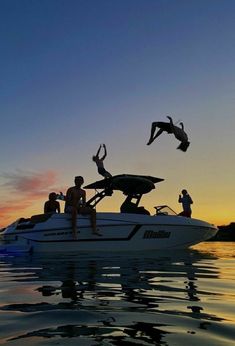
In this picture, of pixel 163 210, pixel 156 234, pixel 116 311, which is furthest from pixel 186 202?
pixel 116 311

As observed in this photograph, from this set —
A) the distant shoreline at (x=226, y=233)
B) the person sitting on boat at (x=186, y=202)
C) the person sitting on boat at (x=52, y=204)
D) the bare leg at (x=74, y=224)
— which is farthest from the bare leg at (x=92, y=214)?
the distant shoreline at (x=226, y=233)

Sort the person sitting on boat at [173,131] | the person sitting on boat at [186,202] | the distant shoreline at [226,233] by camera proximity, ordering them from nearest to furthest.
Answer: the person sitting on boat at [173,131]
the person sitting on boat at [186,202]
the distant shoreline at [226,233]

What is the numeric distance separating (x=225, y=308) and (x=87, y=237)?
986cm

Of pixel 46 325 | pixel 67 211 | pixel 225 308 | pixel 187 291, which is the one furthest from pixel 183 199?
pixel 46 325

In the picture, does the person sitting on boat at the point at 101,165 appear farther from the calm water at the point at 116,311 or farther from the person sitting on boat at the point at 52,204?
the calm water at the point at 116,311

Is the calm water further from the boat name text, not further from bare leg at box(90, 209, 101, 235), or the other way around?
the boat name text

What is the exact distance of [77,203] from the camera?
43.6 feet

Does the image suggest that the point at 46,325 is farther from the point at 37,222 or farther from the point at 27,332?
the point at 37,222

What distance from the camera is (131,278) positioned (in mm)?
6078

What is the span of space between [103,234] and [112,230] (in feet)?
0.99

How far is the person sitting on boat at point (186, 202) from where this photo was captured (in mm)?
15773

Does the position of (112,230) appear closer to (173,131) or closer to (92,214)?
(92,214)

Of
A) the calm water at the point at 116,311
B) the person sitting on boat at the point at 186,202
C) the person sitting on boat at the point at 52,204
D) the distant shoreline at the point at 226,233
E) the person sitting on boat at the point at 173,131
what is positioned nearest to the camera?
the calm water at the point at 116,311

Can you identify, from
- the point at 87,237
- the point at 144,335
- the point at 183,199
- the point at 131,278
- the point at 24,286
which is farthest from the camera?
the point at 183,199
